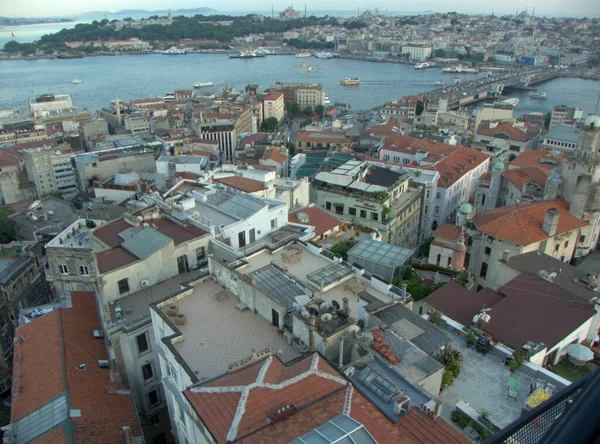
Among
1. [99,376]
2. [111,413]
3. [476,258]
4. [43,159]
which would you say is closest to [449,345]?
[111,413]

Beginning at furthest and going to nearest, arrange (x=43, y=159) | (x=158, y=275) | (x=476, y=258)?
(x=43, y=159) → (x=476, y=258) → (x=158, y=275)

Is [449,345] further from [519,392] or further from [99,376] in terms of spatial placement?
[99,376]

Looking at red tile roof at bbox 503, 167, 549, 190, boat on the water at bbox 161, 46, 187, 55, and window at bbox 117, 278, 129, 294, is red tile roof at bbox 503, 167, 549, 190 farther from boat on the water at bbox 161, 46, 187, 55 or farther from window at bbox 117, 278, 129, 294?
boat on the water at bbox 161, 46, 187, 55

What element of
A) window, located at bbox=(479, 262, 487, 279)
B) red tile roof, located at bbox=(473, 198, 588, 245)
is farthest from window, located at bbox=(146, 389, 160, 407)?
red tile roof, located at bbox=(473, 198, 588, 245)

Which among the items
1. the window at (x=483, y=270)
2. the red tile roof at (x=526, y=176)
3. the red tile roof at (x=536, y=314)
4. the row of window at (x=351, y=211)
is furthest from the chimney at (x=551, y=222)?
the red tile roof at (x=526, y=176)

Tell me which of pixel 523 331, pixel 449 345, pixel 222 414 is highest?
pixel 222 414

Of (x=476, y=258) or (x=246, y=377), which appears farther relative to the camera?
(x=476, y=258)
